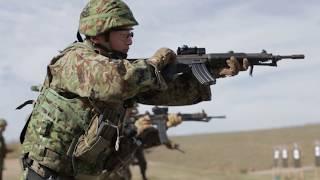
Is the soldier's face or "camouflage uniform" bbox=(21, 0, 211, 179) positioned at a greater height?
the soldier's face

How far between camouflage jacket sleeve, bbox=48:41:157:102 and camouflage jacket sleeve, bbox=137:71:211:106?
0.87 meters

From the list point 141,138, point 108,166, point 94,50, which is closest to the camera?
point 94,50

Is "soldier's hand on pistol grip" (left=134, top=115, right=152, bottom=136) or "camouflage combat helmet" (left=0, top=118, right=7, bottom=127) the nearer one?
"soldier's hand on pistol grip" (left=134, top=115, right=152, bottom=136)

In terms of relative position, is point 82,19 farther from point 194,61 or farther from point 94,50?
point 194,61

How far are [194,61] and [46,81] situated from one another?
120 centimetres

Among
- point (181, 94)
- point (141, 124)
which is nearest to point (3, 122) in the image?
point (141, 124)

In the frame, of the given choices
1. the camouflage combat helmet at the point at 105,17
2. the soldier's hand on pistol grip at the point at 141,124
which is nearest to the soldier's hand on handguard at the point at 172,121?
the soldier's hand on pistol grip at the point at 141,124

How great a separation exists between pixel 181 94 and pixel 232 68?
460 mm

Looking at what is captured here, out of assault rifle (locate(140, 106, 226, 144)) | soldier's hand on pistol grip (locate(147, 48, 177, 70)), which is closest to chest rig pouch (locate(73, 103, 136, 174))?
soldier's hand on pistol grip (locate(147, 48, 177, 70))

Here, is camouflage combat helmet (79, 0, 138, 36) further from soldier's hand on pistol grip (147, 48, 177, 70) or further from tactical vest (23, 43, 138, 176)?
soldier's hand on pistol grip (147, 48, 177, 70)

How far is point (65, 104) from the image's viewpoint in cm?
487

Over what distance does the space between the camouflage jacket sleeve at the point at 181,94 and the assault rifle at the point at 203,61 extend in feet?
0.46

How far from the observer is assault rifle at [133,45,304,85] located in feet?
17.6

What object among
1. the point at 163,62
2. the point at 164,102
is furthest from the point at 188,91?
the point at 163,62
